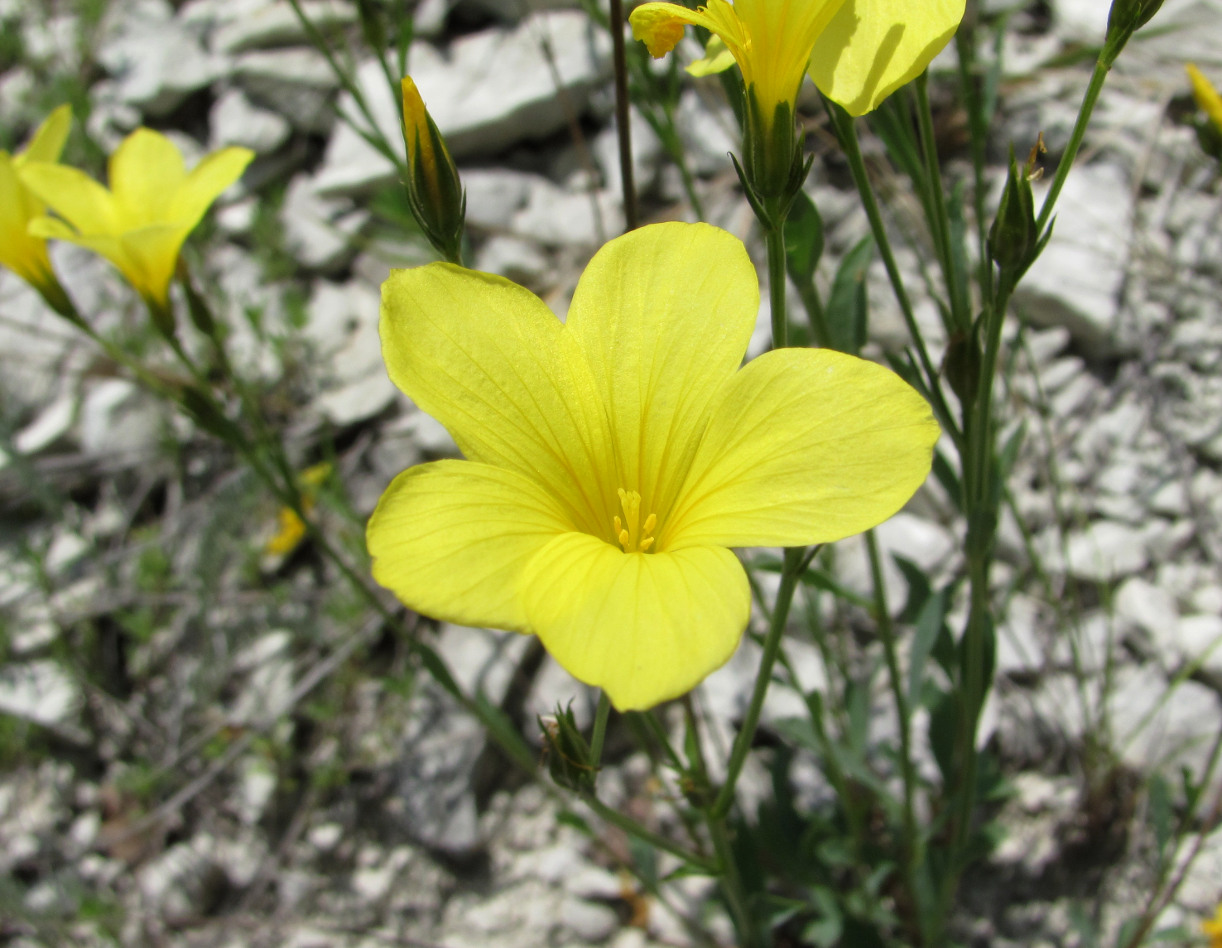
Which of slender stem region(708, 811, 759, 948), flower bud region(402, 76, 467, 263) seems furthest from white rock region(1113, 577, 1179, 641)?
flower bud region(402, 76, 467, 263)

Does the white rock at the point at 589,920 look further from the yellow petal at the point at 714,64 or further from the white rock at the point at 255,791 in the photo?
the yellow petal at the point at 714,64

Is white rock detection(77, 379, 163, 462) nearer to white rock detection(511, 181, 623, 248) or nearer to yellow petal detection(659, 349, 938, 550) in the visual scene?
white rock detection(511, 181, 623, 248)

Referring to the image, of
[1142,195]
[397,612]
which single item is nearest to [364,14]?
[397,612]

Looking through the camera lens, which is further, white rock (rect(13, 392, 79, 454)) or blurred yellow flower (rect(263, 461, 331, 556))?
white rock (rect(13, 392, 79, 454))

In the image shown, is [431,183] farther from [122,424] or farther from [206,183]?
[122,424]

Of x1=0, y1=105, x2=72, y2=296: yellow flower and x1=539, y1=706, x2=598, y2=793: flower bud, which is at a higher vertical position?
x1=0, y1=105, x2=72, y2=296: yellow flower

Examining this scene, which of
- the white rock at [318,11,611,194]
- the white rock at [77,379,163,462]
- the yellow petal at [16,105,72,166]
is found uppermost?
the white rock at [318,11,611,194]

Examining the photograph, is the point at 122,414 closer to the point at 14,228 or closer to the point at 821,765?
the point at 14,228
